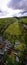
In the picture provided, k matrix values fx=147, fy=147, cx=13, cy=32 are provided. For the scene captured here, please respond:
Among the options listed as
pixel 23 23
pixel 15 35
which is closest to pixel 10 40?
pixel 15 35

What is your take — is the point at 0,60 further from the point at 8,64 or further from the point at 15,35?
the point at 15,35

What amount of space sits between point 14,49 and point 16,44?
6 cm

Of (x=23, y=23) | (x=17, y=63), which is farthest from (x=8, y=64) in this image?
(x=23, y=23)

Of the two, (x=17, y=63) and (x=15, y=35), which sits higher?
(x=15, y=35)

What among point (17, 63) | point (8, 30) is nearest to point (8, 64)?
point (17, 63)

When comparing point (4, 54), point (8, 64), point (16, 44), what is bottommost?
point (8, 64)

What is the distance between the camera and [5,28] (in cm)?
173

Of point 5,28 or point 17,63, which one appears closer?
point 17,63

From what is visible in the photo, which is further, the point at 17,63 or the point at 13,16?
the point at 13,16

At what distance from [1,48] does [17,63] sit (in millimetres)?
260

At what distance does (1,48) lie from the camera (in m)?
1.71

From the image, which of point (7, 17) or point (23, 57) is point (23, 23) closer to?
point (7, 17)

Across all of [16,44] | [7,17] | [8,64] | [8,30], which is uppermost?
[7,17]

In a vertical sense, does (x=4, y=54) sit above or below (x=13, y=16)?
below
